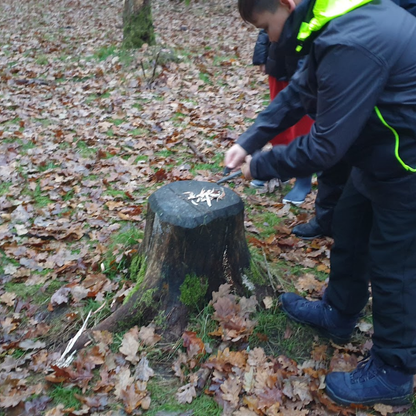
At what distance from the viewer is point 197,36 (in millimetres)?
11281

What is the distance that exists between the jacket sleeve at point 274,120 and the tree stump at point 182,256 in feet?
1.48

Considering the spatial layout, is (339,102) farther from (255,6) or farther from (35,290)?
(35,290)

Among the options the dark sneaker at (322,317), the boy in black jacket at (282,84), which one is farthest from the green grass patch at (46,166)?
the dark sneaker at (322,317)

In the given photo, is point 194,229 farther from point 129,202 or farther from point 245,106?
point 245,106

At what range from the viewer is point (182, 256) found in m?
2.76

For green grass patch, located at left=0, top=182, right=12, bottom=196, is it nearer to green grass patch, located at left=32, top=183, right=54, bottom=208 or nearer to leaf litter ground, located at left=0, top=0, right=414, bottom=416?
leaf litter ground, located at left=0, top=0, right=414, bottom=416

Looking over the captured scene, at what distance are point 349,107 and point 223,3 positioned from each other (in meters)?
14.8

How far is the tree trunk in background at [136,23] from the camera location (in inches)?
365

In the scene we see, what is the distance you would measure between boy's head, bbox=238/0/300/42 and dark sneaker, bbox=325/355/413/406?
6.10 feet

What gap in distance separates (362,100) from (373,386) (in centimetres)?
161

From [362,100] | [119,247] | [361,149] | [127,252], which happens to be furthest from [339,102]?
[119,247]

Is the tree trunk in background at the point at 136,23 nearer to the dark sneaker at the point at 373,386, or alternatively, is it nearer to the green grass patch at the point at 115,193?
the green grass patch at the point at 115,193

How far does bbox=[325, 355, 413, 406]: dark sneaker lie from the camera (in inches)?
92.7

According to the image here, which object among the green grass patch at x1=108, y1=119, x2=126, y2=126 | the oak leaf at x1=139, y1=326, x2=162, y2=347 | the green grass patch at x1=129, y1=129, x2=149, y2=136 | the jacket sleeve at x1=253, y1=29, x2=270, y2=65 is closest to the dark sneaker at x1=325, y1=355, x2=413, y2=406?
the oak leaf at x1=139, y1=326, x2=162, y2=347
